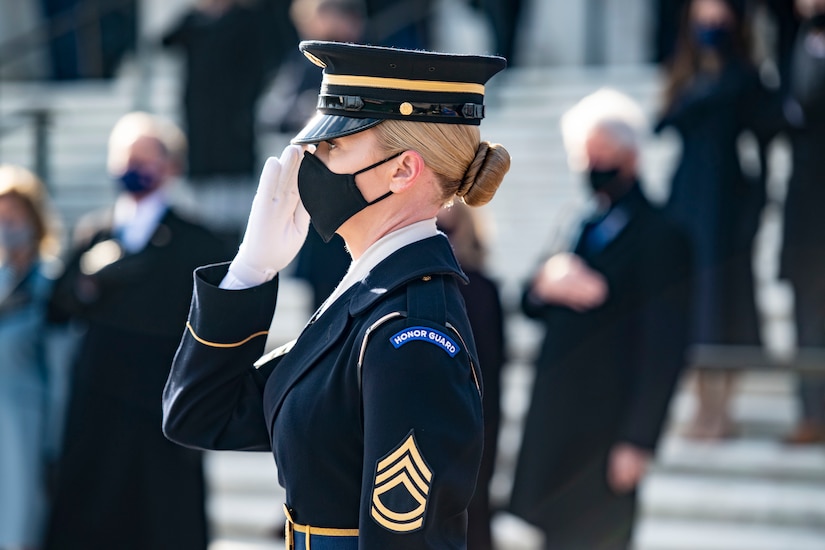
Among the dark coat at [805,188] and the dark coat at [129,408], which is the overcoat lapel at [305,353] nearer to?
the dark coat at [129,408]

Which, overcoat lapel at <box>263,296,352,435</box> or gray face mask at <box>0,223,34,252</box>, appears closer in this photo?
overcoat lapel at <box>263,296,352,435</box>

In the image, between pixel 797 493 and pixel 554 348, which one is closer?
pixel 554 348

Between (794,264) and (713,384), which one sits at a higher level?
(794,264)

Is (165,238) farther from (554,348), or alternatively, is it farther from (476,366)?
(476,366)

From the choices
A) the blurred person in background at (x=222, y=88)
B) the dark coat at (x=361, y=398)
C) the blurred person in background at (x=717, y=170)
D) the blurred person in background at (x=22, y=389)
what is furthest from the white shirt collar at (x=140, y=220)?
the blurred person in background at (x=222, y=88)

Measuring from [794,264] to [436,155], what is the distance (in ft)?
13.4

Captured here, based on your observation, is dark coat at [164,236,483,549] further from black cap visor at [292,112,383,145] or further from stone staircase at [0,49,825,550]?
stone staircase at [0,49,825,550]

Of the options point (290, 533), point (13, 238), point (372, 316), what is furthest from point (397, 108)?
point (13, 238)

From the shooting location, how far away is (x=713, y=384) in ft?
19.3

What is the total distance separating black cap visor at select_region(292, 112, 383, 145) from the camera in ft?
7.11

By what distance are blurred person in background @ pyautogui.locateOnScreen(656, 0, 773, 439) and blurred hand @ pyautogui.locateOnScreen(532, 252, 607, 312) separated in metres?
1.56

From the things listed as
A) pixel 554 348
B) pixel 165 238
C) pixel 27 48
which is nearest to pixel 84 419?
pixel 165 238

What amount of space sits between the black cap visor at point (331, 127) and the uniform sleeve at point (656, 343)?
2488mm

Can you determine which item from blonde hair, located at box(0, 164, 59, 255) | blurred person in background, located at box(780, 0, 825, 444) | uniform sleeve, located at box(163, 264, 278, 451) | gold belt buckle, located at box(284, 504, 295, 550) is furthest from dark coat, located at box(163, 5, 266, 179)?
gold belt buckle, located at box(284, 504, 295, 550)
